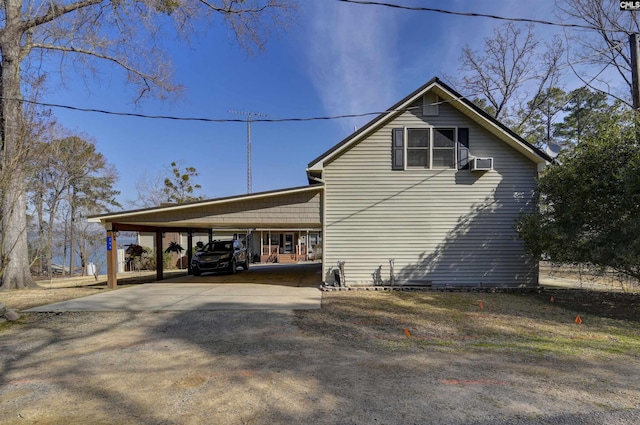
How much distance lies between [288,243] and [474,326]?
24.8 m

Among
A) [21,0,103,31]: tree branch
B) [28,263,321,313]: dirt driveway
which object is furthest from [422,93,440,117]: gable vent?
[21,0,103,31]: tree branch

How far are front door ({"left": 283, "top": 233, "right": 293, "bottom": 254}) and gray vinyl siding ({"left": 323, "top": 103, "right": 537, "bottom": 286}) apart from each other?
20.0 metres

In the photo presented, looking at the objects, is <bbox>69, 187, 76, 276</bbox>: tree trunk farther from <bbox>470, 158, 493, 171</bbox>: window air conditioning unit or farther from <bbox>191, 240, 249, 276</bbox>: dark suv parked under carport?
<bbox>470, 158, 493, 171</bbox>: window air conditioning unit

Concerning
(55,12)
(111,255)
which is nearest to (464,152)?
(111,255)

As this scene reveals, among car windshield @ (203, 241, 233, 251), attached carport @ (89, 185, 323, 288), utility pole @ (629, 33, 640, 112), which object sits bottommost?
car windshield @ (203, 241, 233, 251)

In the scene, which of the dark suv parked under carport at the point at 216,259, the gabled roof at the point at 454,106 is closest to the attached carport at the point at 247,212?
the gabled roof at the point at 454,106

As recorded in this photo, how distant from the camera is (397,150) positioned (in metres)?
10.6

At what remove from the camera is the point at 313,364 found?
13.8ft

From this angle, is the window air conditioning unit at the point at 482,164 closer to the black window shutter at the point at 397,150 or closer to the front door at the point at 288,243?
the black window shutter at the point at 397,150

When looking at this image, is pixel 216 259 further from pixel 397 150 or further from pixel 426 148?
pixel 426 148

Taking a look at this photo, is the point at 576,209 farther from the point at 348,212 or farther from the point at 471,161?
the point at 348,212

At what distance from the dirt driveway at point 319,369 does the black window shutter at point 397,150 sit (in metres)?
5.06

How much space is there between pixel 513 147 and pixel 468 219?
101 inches

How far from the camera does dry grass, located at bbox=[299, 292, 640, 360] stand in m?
4.97
